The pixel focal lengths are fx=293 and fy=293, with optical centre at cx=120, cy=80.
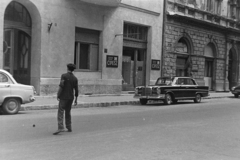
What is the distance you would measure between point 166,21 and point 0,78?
1586cm

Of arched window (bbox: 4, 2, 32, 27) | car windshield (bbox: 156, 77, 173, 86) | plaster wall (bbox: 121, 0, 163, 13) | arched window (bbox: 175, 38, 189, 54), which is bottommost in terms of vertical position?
car windshield (bbox: 156, 77, 173, 86)

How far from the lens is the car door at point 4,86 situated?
1062 centimetres

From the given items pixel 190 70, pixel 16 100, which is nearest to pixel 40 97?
pixel 16 100

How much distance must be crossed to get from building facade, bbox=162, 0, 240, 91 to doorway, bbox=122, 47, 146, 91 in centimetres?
191

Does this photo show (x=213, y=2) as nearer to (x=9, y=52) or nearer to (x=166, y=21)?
(x=166, y=21)

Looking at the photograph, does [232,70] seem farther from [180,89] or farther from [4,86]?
[4,86]

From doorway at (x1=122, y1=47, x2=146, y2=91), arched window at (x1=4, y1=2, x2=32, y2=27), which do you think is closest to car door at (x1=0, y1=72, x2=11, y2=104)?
arched window at (x1=4, y1=2, x2=32, y2=27)

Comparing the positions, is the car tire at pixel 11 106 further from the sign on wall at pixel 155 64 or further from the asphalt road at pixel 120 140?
the sign on wall at pixel 155 64

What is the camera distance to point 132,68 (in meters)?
22.2

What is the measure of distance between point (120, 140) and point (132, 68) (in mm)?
15698

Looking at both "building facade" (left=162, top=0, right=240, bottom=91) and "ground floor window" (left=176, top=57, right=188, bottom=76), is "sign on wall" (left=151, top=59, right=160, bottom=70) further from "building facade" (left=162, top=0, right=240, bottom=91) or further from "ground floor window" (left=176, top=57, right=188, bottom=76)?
"ground floor window" (left=176, top=57, right=188, bottom=76)

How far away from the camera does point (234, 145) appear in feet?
21.5

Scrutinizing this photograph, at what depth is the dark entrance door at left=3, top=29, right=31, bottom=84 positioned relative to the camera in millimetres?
16609

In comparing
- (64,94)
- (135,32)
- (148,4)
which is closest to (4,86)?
(64,94)
